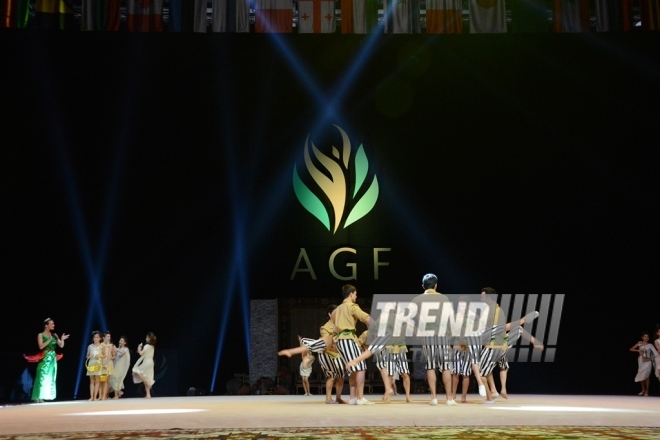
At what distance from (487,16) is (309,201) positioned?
4.85 metres

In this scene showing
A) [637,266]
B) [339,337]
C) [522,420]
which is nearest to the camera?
[522,420]

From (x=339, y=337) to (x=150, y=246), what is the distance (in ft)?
23.1

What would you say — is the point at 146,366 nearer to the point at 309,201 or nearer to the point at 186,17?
the point at 309,201

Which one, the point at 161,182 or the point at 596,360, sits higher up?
the point at 161,182

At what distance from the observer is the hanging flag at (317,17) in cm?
1436

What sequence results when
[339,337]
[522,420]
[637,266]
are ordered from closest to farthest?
[522,420], [339,337], [637,266]

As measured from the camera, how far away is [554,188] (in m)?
15.1

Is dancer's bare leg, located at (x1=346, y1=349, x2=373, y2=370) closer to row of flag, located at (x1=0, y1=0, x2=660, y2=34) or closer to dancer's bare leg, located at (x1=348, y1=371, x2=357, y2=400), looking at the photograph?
dancer's bare leg, located at (x1=348, y1=371, x2=357, y2=400)

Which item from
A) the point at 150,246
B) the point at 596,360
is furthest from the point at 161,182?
the point at 596,360

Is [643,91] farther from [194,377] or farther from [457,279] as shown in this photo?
[194,377]

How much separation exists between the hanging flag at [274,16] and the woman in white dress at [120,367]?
20.1 feet

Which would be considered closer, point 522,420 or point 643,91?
point 522,420

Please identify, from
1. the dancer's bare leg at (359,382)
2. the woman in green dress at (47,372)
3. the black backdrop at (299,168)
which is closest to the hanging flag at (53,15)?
the black backdrop at (299,168)

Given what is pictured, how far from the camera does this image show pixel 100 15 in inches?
560
